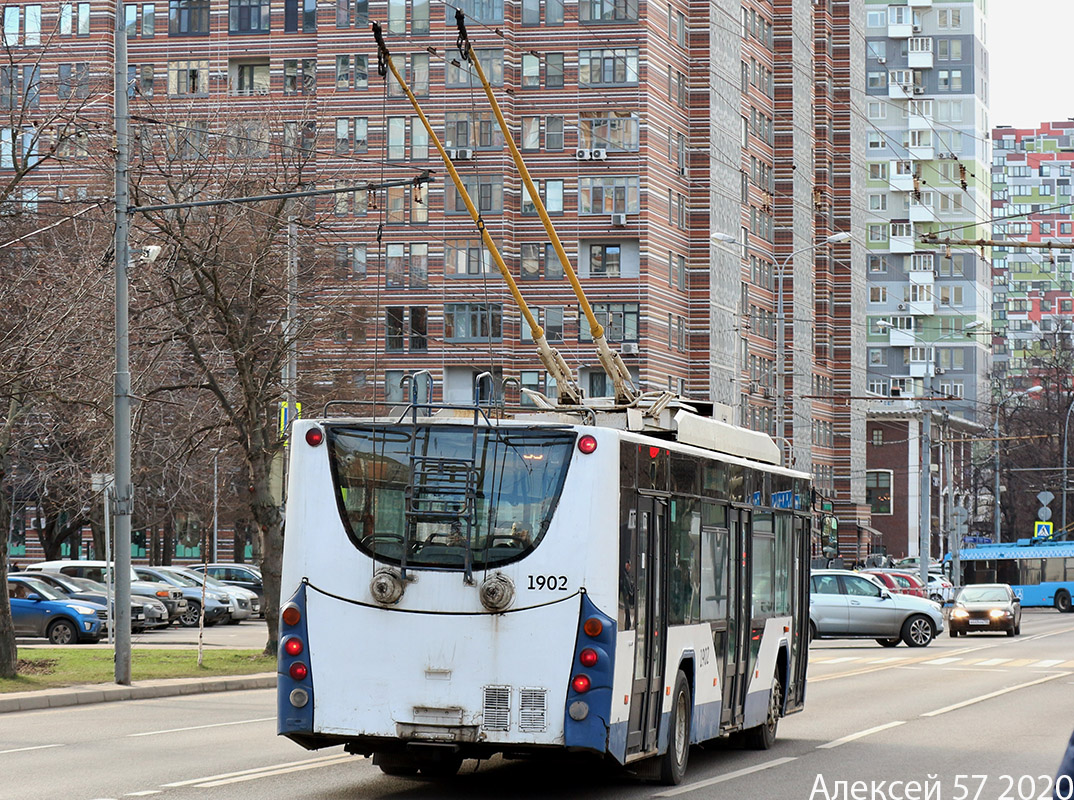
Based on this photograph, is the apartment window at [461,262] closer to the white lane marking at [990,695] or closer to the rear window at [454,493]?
the white lane marking at [990,695]

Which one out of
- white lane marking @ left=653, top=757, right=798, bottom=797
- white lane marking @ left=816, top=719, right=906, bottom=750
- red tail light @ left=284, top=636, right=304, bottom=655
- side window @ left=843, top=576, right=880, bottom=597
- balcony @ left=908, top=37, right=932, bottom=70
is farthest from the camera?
balcony @ left=908, top=37, right=932, bottom=70

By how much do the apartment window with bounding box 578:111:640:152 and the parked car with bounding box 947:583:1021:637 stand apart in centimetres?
3450

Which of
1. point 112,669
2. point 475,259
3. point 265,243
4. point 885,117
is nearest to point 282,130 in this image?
point 265,243

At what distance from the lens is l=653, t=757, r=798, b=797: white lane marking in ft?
43.1

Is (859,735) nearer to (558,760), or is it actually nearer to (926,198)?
(558,760)

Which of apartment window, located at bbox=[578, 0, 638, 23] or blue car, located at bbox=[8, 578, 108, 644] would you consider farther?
apartment window, located at bbox=[578, 0, 638, 23]

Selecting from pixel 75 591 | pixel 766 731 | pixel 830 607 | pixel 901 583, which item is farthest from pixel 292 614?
pixel 901 583

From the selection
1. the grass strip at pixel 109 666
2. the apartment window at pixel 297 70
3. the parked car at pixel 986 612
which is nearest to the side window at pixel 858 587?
the parked car at pixel 986 612

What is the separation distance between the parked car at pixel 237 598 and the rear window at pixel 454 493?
35.3 meters

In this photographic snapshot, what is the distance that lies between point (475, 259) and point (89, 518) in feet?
90.3

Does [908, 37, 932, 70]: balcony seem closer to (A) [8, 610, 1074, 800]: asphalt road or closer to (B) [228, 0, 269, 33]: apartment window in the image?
(B) [228, 0, 269, 33]: apartment window

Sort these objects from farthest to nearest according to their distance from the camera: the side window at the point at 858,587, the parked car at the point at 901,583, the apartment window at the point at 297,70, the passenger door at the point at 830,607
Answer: the apartment window at the point at 297,70 → the parked car at the point at 901,583 → the side window at the point at 858,587 → the passenger door at the point at 830,607

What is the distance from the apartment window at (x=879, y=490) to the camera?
4451 inches

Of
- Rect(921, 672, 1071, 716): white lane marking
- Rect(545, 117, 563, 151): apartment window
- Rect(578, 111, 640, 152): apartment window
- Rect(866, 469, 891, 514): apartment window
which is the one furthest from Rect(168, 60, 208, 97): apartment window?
Rect(921, 672, 1071, 716): white lane marking
